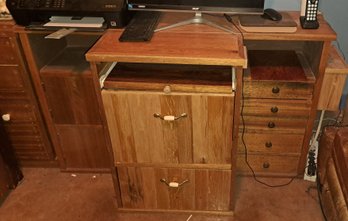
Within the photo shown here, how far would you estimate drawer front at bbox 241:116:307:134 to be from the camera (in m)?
1.69

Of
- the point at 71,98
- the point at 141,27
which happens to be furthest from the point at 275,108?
the point at 71,98

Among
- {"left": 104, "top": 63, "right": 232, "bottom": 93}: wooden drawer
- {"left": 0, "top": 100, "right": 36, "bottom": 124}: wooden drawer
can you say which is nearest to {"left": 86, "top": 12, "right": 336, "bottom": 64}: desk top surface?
{"left": 104, "top": 63, "right": 232, "bottom": 93}: wooden drawer

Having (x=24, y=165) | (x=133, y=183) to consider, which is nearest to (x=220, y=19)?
(x=133, y=183)

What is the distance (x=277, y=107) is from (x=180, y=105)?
0.57 meters

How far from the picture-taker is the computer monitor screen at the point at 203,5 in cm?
145

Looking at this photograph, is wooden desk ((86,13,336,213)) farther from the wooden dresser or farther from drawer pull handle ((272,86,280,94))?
the wooden dresser

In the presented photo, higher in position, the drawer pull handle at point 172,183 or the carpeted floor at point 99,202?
the drawer pull handle at point 172,183

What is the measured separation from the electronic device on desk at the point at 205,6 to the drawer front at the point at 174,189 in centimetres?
64

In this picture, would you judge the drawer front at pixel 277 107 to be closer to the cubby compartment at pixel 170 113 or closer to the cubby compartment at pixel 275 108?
the cubby compartment at pixel 275 108

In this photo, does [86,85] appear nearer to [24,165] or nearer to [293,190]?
[24,165]

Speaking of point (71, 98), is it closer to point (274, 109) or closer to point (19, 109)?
point (19, 109)

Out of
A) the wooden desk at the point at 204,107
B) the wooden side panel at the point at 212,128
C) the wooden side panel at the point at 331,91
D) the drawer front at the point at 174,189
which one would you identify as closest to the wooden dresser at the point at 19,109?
the wooden desk at the point at 204,107

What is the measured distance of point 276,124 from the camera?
1.71m

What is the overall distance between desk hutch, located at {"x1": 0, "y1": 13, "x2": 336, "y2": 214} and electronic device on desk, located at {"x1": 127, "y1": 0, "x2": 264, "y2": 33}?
0.07 meters
